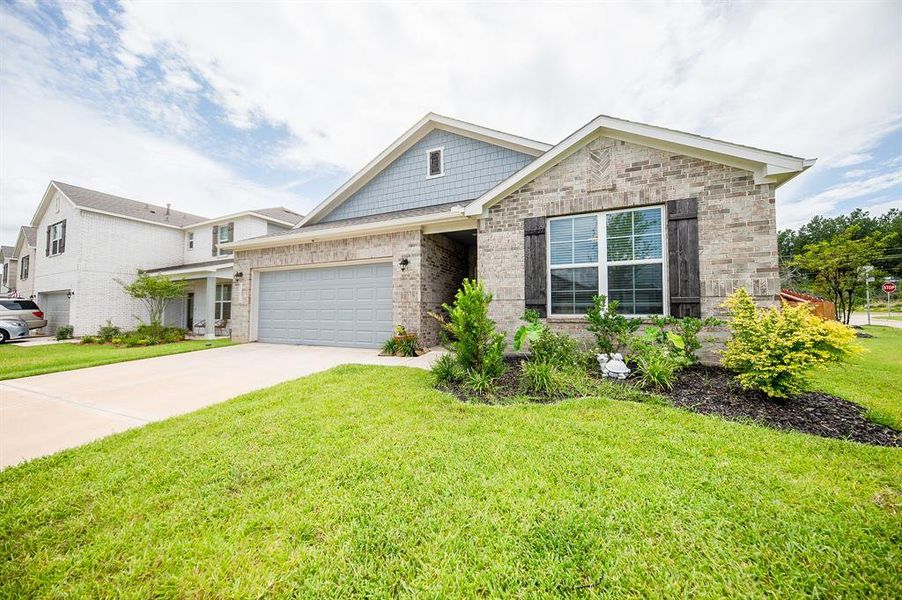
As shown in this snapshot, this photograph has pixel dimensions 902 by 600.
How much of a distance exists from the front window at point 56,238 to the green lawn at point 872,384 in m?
26.0

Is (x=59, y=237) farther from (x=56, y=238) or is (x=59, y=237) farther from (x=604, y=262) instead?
(x=604, y=262)

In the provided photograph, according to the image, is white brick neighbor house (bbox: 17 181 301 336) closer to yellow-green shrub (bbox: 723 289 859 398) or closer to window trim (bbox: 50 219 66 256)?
window trim (bbox: 50 219 66 256)

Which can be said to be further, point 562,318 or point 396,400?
point 562,318

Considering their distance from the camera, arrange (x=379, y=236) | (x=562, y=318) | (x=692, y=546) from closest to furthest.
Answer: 1. (x=692, y=546)
2. (x=562, y=318)
3. (x=379, y=236)

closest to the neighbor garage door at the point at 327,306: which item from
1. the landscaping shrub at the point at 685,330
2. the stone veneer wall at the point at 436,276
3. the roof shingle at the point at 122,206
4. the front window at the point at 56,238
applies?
the stone veneer wall at the point at 436,276

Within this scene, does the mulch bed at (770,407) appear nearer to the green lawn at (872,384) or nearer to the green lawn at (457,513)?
the green lawn at (872,384)

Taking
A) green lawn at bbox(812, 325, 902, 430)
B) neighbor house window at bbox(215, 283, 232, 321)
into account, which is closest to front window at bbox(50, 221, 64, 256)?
neighbor house window at bbox(215, 283, 232, 321)

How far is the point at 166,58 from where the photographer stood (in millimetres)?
8422

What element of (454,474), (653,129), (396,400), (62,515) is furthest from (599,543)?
(653,129)

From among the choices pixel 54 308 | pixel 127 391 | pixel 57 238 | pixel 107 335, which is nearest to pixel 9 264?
pixel 54 308

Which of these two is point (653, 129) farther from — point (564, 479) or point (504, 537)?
point (504, 537)

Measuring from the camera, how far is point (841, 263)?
14.5 m

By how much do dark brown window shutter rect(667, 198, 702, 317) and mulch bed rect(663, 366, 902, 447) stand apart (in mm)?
1385

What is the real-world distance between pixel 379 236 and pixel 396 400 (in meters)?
5.92
